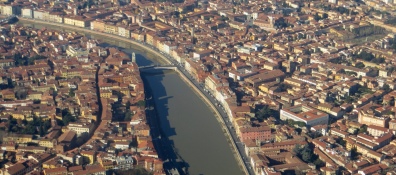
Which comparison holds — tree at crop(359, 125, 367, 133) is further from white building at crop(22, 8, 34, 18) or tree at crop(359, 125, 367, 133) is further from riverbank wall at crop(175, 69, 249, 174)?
white building at crop(22, 8, 34, 18)

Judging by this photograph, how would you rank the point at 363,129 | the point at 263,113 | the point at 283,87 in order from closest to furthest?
the point at 363,129 < the point at 263,113 < the point at 283,87

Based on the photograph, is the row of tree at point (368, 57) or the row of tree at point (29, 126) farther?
the row of tree at point (368, 57)

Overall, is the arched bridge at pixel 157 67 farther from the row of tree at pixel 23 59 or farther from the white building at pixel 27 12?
the white building at pixel 27 12

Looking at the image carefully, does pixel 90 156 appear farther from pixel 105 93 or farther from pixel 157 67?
pixel 157 67

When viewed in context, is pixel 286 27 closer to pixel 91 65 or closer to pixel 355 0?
pixel 355 0

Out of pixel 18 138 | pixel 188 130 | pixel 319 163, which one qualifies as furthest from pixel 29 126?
pixel 319 163

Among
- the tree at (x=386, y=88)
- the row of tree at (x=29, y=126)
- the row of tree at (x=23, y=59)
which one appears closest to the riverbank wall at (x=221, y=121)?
the row of tree at (x=29, y=126)

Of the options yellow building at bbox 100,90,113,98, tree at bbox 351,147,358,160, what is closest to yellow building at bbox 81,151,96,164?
yellow building at bbox 100,90,113,98

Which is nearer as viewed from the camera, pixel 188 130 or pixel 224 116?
pixel 188 130

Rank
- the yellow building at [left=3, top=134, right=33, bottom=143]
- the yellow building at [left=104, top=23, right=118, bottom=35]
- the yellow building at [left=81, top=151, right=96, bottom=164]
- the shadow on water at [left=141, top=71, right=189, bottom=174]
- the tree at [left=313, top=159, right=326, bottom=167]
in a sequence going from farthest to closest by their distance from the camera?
the yellow building at [left=104, top=23, right=118, bottom=35], the yellow building at [left=3, top=134, right=33, bottom=143], the shadow on water at [left=141, top=71, right=189, bottom=174], the tree at [left=313, top=159, right=326, bottom=167], the yellow building at [left=81, top=151, right=96, bottom=164]
